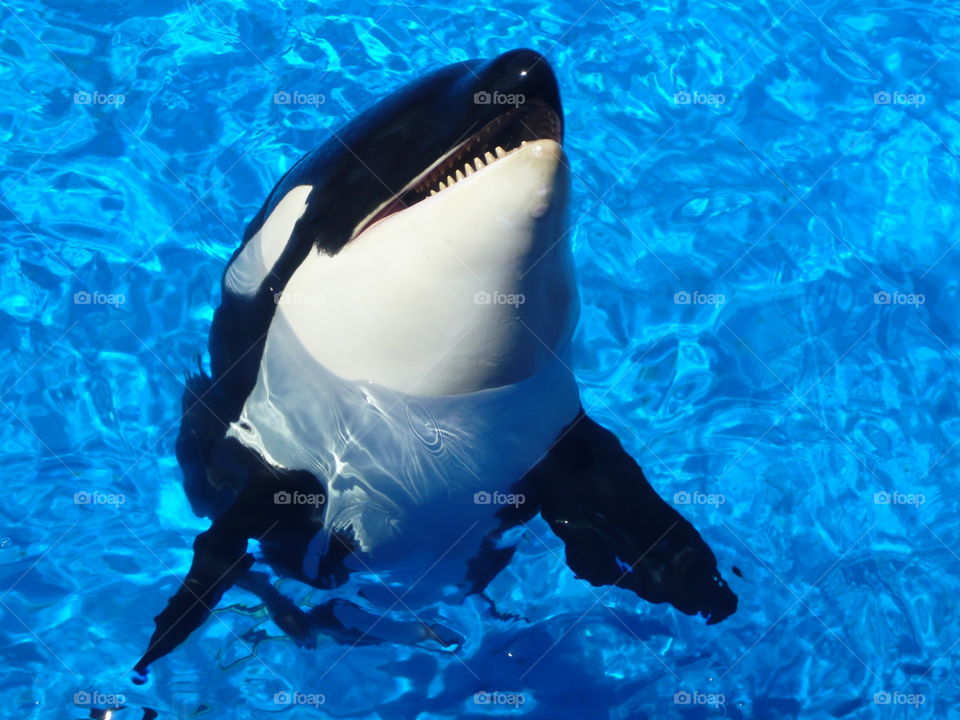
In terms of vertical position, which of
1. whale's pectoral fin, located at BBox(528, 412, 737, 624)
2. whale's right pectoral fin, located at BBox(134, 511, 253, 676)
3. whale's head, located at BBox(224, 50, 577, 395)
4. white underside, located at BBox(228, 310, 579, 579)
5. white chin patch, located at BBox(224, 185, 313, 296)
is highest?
whale's head, located at BBox(224, 50, 577, 395)

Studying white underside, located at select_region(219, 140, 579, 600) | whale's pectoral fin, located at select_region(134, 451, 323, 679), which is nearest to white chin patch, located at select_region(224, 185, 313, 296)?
white underside, located at select_region(219, 140, 579, 600)

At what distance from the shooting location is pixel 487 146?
4.03 m

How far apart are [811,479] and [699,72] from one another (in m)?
4.06

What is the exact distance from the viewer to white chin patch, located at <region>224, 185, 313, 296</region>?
16.0 feet

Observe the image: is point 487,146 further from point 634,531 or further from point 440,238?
point 634,531

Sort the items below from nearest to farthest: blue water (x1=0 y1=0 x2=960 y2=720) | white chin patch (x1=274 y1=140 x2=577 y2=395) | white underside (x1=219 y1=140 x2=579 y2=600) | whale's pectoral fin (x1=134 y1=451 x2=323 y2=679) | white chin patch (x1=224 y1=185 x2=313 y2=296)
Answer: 1. white chin patch (x1=274 y1=140 x2=577 y2=395)
2. white underside (x1=219 y1=140 x2=579 y2=600)
3. white chin patch (x1=224 y1=185 x2=313 y2=296)
4. whale's pectoral fin (x1=134 y1=451 x2=323 y2=679)
5. blue water (x1=0 y1=0 x2=960 y2=720)

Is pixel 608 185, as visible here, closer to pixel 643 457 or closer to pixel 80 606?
pixel 643 457

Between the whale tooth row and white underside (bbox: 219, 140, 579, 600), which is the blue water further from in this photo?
the whale tooth row

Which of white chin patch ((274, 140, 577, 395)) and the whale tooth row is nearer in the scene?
white chin patch ((274, 140, 577, 395))

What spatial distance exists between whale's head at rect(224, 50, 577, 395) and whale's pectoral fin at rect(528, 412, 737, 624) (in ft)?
2.85

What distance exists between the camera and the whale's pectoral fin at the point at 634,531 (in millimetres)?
5418

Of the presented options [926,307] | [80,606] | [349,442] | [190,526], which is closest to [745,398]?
[926,307]

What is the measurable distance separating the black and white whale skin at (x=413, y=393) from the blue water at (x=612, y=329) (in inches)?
19.9

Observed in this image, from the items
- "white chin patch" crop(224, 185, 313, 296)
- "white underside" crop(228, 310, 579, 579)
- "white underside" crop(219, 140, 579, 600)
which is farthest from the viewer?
"white chin patch" crop(224, 185, 313, 296)
